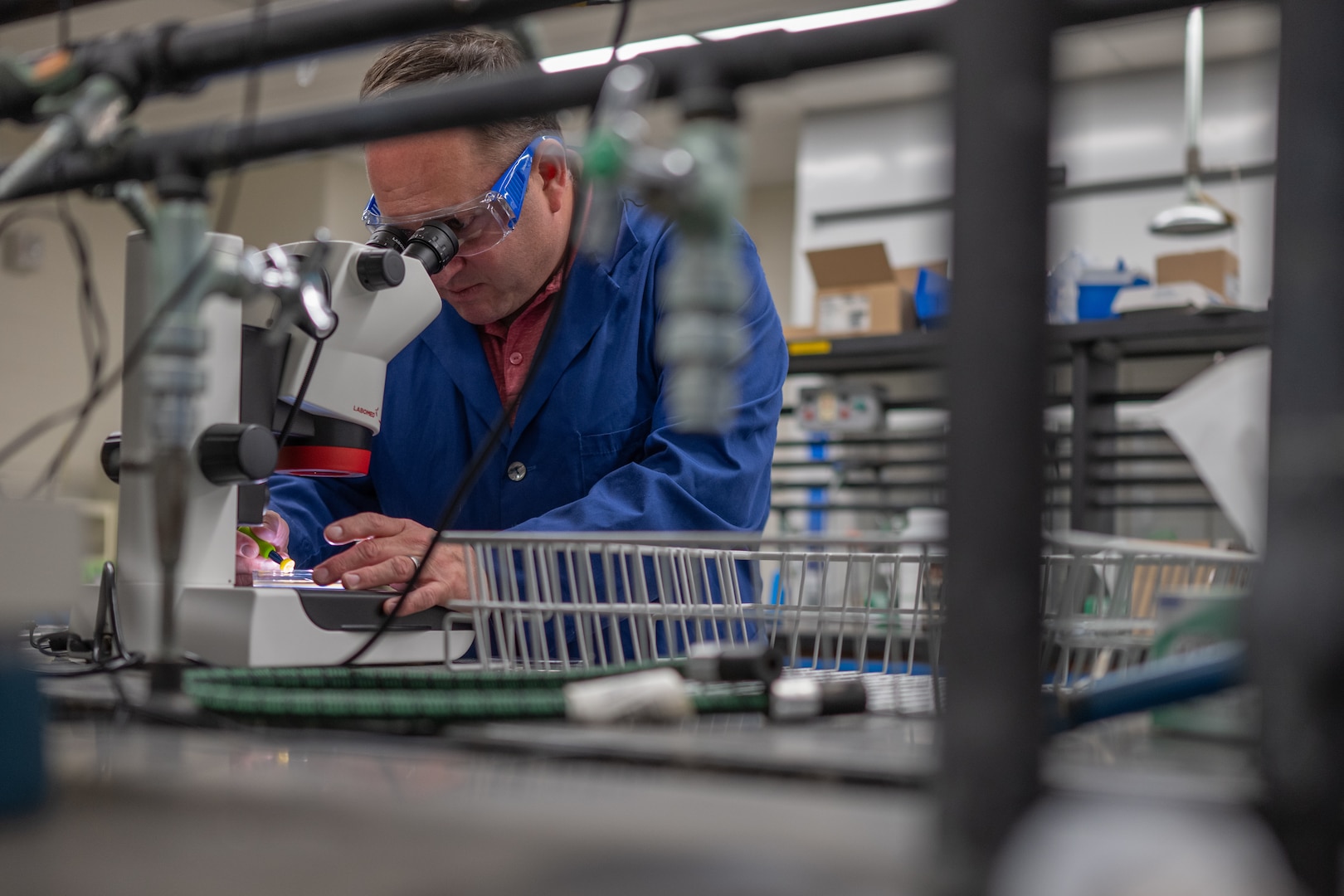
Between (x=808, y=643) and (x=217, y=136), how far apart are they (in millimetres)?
1787

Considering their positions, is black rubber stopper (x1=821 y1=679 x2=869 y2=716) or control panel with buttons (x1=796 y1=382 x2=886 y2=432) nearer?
black rubber stopper (x1=821 y1=679 x2=869 y2=716)

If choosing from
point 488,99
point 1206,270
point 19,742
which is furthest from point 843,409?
point 19,742

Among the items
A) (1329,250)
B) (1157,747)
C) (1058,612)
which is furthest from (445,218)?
(1329,250)

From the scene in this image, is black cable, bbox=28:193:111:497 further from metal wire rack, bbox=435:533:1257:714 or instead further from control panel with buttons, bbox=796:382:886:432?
control panel with buttons, bbox=796:382:886:432

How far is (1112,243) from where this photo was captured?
18.2 feet

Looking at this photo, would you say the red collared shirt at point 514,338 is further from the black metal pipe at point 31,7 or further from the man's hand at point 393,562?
the black metal pipe at point 31,7

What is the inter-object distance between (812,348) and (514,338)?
2621 millimetres

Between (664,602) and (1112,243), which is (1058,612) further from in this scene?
(1112,243)

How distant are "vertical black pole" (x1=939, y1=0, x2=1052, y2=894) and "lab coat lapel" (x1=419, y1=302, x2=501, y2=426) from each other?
167 cm

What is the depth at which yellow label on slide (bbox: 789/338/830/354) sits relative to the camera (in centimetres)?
453

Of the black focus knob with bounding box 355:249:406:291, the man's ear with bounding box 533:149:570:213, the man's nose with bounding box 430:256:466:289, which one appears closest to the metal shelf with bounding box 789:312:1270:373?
the man's ear with bounding box 533:149:570:213

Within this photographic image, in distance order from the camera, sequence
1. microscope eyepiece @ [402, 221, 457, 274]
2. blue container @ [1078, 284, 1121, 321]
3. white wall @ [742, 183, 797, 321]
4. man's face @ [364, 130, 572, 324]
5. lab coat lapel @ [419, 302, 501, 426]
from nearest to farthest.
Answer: microscope eyepiece @ [402, 221, 457, 274]
man's face @ [364, 130, 572, 324]
lab coat lapel @ [419, 302, 501, 426]
blue container @ [1078, 284, 1121, 321]
white wall @ [742, 183, 797, 321]

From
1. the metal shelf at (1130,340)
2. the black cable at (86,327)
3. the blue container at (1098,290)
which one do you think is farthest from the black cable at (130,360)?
the blue container at (1098,290)

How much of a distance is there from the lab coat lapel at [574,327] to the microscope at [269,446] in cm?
50
